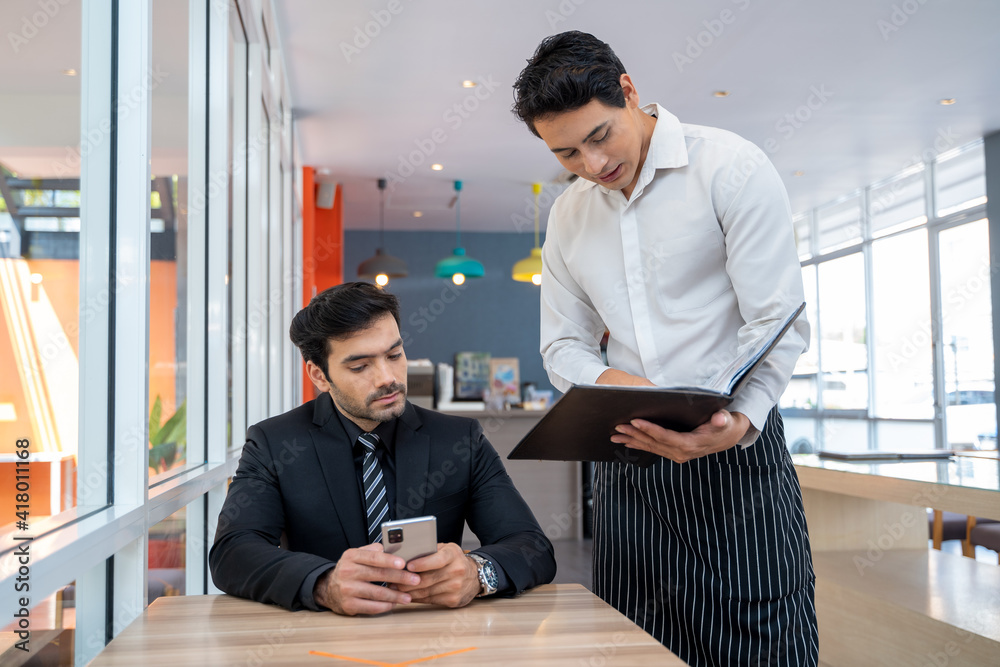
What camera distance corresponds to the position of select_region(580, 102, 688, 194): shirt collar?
1.42 metres

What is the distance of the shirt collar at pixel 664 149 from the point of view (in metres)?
1.42

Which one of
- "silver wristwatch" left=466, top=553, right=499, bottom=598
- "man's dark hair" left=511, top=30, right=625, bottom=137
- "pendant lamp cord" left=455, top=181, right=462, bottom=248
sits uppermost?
"pendant lamp cord" left=455, top=181, right=462, bottom=248

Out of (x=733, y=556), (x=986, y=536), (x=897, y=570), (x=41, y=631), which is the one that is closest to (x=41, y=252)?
(x=41, y=631)

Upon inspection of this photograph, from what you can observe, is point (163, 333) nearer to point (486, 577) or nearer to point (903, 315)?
point (486, 577)

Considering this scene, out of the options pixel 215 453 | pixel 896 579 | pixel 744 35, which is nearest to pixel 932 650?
pixel 896 579

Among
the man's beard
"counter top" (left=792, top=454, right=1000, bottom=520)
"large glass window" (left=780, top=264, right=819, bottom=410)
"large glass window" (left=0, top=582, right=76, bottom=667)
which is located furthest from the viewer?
"large glass window" (left=780, top=264, right=819, bottom=410)

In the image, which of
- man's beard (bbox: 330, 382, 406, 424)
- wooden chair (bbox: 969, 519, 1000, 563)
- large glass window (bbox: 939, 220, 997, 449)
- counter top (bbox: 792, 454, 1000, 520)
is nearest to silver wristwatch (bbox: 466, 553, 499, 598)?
man's beard (bbox: 330, 382, 406, 424)

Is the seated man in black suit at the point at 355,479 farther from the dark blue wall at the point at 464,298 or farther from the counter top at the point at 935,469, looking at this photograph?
the dark blue wall at the point at 464,298

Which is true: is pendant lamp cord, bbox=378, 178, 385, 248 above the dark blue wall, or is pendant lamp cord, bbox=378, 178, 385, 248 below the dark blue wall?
above

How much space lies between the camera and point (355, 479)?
1521 mm

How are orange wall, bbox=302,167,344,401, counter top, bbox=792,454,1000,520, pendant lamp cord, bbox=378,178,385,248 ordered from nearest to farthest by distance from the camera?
1. counter top, bbox=792,454,1000,520
2. orange wall, bbox=302,167,344,401
3. pendant lamp cord, bbox=378,178,385,248

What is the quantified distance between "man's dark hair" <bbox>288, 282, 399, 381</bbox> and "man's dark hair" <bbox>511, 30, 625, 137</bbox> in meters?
0.54

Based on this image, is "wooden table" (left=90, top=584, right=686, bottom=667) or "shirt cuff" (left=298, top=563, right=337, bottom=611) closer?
"wooden table" (left=90, top=584, right=686, bottom=667)

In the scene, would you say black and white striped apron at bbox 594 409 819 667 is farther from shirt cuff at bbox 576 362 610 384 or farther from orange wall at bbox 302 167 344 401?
orange wall at bbox 302 167 344 401
